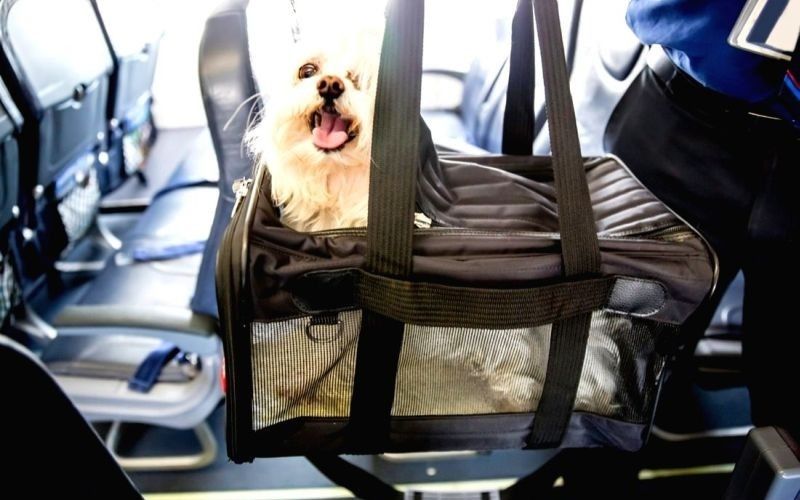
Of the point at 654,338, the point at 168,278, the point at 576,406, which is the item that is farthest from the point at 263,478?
the point at 654,338

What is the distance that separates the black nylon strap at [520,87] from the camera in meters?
0.73

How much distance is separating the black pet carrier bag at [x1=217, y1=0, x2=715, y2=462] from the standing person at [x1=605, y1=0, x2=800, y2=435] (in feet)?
0.42

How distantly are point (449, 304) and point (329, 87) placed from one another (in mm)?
330

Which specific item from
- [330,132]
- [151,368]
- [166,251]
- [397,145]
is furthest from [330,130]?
[166,251]

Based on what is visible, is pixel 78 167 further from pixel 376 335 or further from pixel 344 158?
pixel 376 335

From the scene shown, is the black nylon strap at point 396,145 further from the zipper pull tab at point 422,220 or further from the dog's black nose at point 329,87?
the dog's black nose at point 329,87

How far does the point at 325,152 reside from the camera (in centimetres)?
70

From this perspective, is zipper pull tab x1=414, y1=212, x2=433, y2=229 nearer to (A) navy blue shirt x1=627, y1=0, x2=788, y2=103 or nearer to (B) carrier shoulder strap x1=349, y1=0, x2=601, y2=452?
(B) carrier shoulder strap x1=349, y1=0, x2=601, y2=452

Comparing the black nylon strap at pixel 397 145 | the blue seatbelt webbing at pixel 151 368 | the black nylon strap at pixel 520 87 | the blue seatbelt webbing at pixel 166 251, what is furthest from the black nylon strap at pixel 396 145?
the blue seatbelt webbing at pixel 166 251

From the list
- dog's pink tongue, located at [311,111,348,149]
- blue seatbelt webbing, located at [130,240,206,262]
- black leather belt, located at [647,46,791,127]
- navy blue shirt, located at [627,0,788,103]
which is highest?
navy blue shirt, located at [627,0,788,103]

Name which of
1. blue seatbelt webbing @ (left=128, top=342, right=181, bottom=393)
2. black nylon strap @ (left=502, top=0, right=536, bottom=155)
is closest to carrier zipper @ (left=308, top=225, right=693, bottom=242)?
black nylon strap @ (left=502, top=0, right=536, bottom=155)

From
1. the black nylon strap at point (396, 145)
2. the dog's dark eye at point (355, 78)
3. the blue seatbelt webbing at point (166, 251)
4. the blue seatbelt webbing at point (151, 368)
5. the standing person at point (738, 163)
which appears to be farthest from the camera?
the blue seatbelt webbing at point (166, 251)

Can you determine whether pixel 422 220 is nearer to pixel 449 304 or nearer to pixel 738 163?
pixel 449 304

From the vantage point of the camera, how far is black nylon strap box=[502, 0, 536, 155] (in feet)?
2.38
